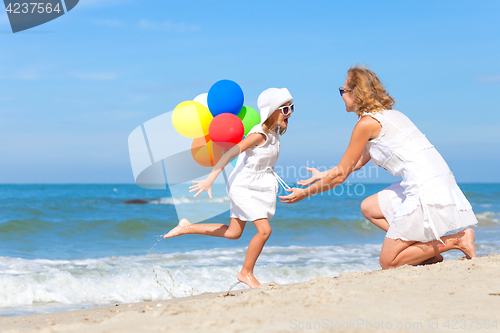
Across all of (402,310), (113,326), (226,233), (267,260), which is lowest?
(267,260)

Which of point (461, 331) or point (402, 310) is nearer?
point (461, 331)

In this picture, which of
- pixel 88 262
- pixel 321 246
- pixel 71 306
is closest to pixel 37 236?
pixel 88 262

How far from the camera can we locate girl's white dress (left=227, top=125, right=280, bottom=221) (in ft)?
12.9

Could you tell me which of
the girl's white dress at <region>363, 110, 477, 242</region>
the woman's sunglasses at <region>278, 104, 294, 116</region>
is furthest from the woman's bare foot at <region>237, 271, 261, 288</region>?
the woman's sunglasses at <region>278, 104, 294, 116</region>

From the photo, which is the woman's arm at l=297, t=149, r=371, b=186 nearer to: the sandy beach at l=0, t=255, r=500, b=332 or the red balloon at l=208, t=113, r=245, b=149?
the red balloon at l=208, t=113, r=245, b=149

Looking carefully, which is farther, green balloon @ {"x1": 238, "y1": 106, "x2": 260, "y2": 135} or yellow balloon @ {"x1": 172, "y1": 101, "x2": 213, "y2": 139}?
green balloon @ {"x1": 238, "y1": 106, "x2": 260, "y2": 135}

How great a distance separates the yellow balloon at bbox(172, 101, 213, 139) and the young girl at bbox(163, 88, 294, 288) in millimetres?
Answer: 509

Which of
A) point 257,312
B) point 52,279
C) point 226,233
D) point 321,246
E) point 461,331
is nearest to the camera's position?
Result: point 461,331

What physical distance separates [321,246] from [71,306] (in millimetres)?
5403

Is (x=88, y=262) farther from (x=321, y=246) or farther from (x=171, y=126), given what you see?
(x=321, y=246)

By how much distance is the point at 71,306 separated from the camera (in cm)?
470

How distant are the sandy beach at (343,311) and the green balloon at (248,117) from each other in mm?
1926

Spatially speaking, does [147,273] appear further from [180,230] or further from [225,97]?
[225,97]

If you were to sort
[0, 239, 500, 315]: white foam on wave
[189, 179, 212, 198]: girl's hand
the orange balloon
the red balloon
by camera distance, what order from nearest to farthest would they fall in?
[189, 179, 212, 198]: girl's hand
the red balloon
the orange balloon
[0, 239, 500, 315]: white foam on wave
